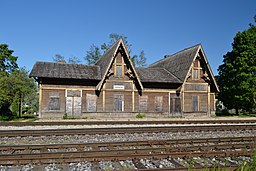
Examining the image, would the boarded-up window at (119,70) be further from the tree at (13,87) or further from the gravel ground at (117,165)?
the gravel ground at (117,165)

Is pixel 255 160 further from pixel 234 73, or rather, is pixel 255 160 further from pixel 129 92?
pixel 234 73

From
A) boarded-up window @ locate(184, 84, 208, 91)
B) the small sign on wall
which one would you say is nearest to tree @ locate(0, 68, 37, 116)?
the small sign on wall

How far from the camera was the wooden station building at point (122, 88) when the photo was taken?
878 inches

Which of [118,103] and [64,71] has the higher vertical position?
[64,71]

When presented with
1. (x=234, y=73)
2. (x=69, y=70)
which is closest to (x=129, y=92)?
(x=69, y=70)

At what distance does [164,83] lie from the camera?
25.8 metres

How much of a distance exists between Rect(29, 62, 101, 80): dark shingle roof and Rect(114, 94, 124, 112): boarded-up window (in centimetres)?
289

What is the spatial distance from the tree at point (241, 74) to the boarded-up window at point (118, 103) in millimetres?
17469

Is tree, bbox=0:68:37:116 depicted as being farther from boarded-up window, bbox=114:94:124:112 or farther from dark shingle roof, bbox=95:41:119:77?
boarded-up window, bbox=114:94:124:112

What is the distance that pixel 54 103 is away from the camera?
875 inches

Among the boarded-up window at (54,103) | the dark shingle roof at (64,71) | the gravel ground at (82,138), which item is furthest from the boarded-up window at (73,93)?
the gravel ground at (82,138)

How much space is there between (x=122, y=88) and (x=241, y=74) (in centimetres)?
1798

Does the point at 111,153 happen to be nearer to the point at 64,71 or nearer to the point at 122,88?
the point at 122,88

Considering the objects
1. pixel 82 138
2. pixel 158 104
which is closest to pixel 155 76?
pixel 158 104
